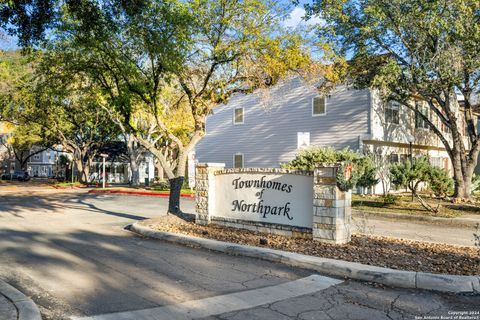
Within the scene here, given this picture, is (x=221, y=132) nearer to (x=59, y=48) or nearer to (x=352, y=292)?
(x=59, y=48)

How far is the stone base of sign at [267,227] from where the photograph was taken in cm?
950

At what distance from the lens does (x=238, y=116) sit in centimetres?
3056

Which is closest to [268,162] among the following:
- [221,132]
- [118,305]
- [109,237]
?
[221,132]

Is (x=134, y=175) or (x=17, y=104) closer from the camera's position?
(x=17, y=104)

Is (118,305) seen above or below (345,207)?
below

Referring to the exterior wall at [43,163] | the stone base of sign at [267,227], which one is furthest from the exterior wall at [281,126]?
the exterior wall at [43,163]

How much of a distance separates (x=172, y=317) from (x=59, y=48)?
1076 cm

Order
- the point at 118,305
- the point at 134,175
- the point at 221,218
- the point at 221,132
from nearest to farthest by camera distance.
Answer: the point at 118,305, the point at 221,218, the point at 221,132, the point at 134,175

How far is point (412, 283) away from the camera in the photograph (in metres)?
6.24

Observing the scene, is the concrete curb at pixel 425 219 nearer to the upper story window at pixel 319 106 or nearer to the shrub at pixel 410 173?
the shrub at pixel 410 173

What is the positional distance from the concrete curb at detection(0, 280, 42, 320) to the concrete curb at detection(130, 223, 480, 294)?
4.21 metres

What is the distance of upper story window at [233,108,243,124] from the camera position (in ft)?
99.6

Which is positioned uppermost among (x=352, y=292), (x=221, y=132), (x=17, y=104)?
(x=17, y=104)

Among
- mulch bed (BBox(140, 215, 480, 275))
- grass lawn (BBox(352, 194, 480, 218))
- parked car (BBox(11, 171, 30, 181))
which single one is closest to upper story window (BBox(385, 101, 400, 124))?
grass lawn (BBox(352, 194, 480, 218))
